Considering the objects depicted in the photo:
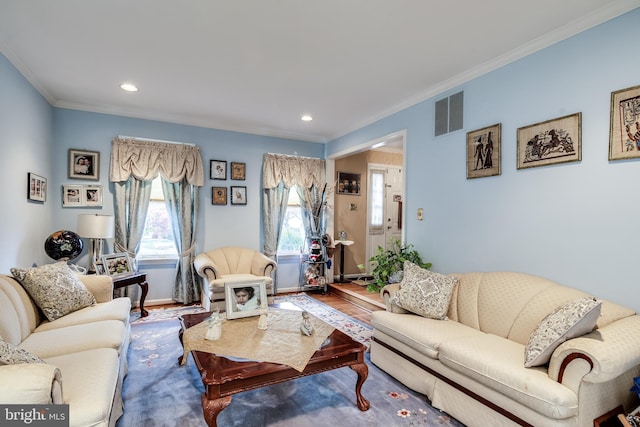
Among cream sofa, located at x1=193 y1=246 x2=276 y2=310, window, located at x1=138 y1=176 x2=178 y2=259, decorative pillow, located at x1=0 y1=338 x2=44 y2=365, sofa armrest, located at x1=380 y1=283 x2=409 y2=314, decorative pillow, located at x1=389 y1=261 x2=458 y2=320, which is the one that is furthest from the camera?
window, located at x1=138 y1=176 x2=178 y2=259

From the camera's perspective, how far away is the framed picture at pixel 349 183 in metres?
6.11

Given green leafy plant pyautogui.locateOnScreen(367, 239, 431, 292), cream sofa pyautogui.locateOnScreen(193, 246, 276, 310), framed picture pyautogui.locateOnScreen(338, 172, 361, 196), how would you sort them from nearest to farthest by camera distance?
green leafy plant pyautogui.locateOnScreen(367, 239, 431, 292)
cream sofa pyautogui.locateOnScreen(193, 246, 276, 310)
framed picture pyautogui.locateOnScreen(338, 172, 361, 196)

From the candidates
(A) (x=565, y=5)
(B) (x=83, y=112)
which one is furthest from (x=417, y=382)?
(B) (x=83, y=112)

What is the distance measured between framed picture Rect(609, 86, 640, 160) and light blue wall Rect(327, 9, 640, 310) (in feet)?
0.15

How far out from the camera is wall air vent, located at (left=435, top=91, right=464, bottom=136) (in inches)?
131

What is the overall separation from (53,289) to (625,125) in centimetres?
446

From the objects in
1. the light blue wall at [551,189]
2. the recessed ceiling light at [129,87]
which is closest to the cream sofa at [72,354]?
the recessed ceiling light at [129,87]

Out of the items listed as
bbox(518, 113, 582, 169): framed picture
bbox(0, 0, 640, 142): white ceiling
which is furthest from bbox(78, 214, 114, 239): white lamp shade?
bbox(518, 113, 582, 169): framed picture

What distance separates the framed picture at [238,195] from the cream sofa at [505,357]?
302 centimetres

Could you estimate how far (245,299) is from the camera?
8.92 ft

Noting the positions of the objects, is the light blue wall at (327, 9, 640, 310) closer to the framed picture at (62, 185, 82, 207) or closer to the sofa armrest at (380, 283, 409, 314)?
the sofa armrest at (380, 283, 409, 314)

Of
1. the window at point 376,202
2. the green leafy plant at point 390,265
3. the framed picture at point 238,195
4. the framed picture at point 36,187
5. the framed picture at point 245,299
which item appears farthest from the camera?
the window at point 376,202

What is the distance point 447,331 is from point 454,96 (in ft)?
7.87

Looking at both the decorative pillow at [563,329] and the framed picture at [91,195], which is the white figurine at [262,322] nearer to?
the decorative pillow at [563,329]
